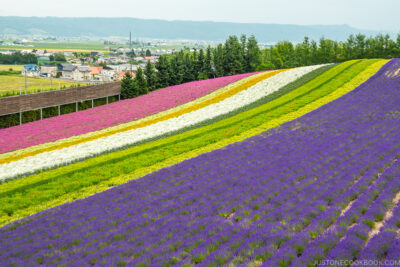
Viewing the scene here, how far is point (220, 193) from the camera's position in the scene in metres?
16.3

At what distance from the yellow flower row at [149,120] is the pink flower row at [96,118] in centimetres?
213

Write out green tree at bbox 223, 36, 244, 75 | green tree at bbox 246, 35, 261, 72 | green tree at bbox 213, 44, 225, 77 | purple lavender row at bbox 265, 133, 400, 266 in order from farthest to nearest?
green tree at bbox 246, 35, 261, 72
green tree at bbox 223, 36, 244, 75
green tree at bbox 213, 44, 225, 77
purple lavender row at bbox 265, 133, 400, 266

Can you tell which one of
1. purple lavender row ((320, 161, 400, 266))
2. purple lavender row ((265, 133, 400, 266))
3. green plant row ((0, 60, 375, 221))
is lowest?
green plant row ((0, 60, 375, 221))

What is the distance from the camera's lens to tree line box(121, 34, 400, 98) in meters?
84.4

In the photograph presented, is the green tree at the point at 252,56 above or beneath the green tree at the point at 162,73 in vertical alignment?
above

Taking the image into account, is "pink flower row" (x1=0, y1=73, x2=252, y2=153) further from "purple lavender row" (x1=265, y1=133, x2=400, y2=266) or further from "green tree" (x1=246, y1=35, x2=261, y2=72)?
"green tree" (x1=246, y1=35, x2=261, y2=72)

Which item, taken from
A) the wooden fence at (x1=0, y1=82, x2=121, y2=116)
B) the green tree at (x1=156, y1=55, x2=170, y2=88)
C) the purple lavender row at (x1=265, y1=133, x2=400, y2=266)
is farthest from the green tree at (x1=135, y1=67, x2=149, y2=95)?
the purple lavender row at (x1=265, y1=133, x2=400, y2=266)

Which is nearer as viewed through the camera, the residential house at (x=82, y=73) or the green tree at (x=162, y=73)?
the green tree at (x=162, y=73)

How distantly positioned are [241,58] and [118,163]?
8341cm

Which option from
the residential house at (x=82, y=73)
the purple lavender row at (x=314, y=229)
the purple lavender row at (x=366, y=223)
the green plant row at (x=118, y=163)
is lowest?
the green plant row at (x=118, y=163)

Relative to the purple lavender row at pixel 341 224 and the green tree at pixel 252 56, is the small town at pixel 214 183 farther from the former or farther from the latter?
the green tree at pixel 252 56

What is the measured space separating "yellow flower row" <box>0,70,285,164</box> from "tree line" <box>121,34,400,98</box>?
20.1 meters

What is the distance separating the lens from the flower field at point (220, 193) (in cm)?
1027

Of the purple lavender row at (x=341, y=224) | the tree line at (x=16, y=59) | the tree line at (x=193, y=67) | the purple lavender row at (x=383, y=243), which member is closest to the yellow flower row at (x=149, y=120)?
the tree line at (x=193, y=67)
